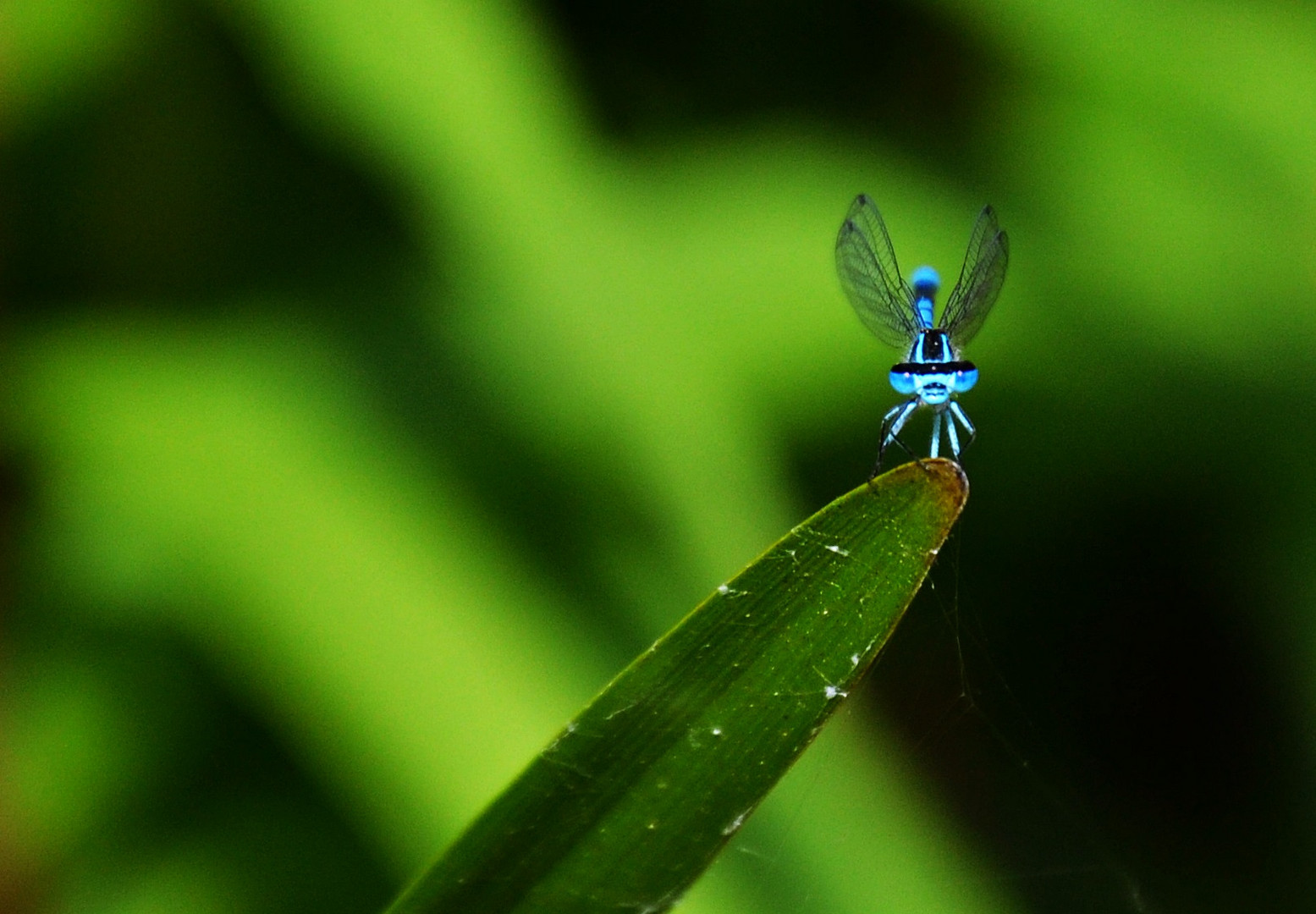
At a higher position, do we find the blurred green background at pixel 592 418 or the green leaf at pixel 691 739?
the blurred green background at pixel 592 418

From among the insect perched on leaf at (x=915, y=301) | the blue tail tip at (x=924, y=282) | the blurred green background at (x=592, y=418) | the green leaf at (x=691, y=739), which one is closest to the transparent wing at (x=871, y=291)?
the insect perched on leaf at (x=915, y=301)

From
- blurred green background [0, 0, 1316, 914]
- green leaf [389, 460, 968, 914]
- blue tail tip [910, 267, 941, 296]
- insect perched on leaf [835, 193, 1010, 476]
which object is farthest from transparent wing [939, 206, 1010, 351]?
green leaf [389, 460, 968, 914]

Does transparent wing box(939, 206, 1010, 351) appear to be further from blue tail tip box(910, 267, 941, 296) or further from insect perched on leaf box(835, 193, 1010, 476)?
blue tail tip box(910, 267, 941, 296)

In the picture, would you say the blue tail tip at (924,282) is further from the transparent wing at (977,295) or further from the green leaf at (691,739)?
the green leaf at (691,739)

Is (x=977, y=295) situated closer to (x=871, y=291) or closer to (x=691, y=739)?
(x=871, y=291)

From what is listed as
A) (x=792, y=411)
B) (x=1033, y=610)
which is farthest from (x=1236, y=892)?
(x=792, y=411)

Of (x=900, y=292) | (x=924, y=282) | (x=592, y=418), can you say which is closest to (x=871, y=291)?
(x=900, y=292)
